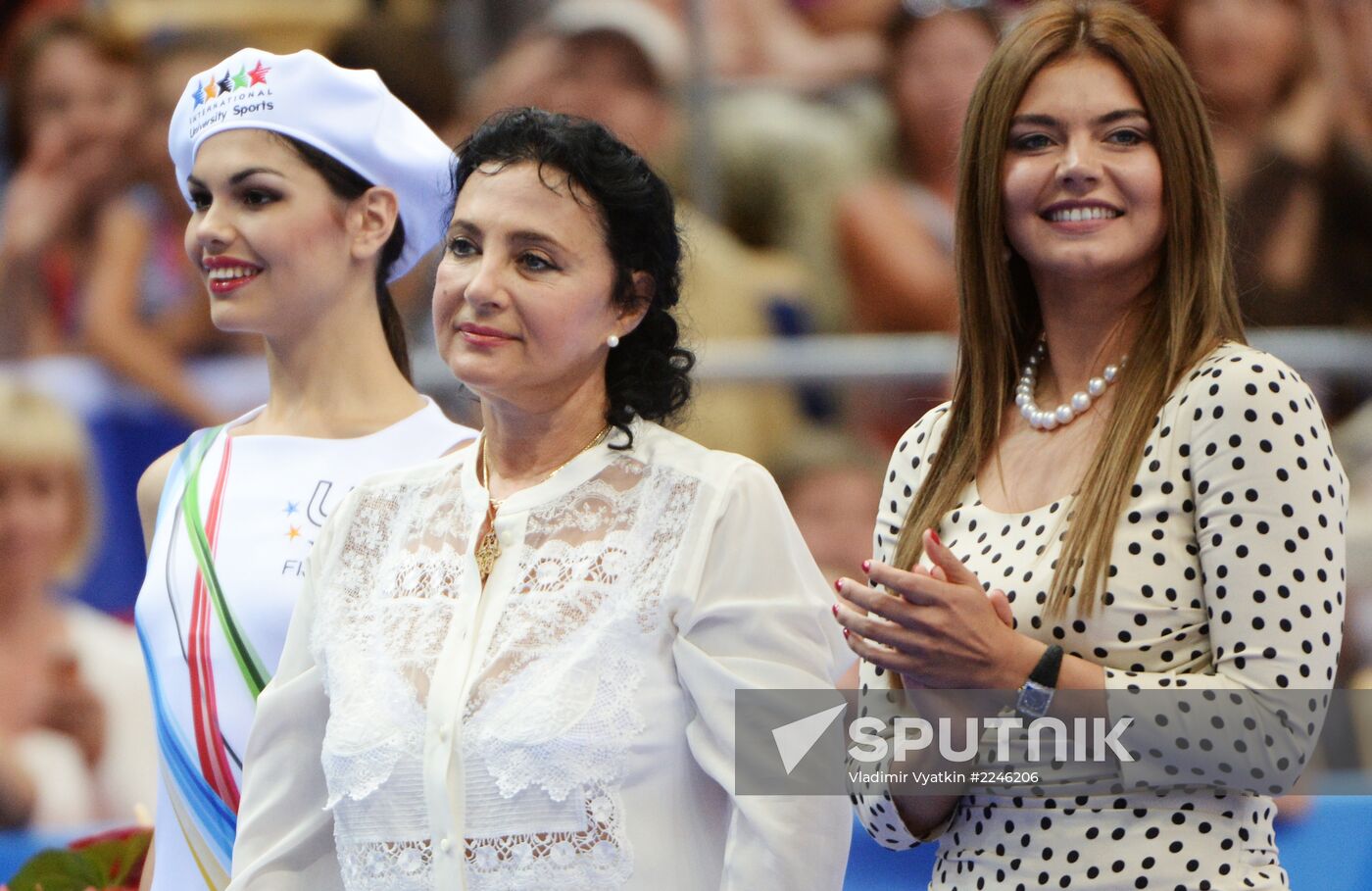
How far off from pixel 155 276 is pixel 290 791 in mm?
3322

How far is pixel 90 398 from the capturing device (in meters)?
5.46

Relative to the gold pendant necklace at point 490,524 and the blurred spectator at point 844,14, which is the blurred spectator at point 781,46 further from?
the gold pendant necklace at point 490,524

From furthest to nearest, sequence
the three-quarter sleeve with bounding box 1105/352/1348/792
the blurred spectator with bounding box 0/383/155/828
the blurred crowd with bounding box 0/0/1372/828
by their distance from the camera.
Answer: the blurred crowd with bounding box 0/0/1372/828 → the blurred spectator with bounding box 0/383/155/828 → the three-quarter sleeve with bounding box 1105/352/1348/792

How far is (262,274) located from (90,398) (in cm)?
241

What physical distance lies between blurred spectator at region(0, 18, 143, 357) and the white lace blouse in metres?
3.39

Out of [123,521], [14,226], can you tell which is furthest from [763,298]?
[14,226]

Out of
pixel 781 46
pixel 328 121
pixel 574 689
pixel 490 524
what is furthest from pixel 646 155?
pixel 574 689

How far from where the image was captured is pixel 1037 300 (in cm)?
277

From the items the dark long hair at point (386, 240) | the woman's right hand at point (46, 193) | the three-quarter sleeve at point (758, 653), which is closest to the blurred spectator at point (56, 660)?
the woman's right hand at point (46, 193)

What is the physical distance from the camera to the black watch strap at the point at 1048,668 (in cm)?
234

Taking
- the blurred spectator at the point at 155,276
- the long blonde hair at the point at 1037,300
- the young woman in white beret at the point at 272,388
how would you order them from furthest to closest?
the blurred spectator at the point at 155,276 → the young woman in white beret at the point at 272,388 → the long blonde hair at the point at 1037,300

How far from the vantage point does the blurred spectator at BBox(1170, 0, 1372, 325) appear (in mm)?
5441

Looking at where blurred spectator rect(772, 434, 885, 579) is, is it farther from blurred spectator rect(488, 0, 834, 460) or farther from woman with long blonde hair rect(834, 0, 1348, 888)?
woman with long blonde hair rect(834, 0, 1348, 888)

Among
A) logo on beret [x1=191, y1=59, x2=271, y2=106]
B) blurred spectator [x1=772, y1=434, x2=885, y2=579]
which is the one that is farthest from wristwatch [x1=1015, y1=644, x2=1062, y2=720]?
blurred spectator [x1=772, y1=434, x2=885, y2=579]
